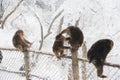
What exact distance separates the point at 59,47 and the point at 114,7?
51.6ft

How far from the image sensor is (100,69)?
123 inches

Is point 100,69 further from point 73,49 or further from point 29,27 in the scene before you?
point 29,27

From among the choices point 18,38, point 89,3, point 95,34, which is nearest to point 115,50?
point 95,34

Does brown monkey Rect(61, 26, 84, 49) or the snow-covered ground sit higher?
the snow-covered ground

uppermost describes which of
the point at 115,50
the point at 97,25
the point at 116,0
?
the point at 116,0

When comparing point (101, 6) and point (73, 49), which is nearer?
point (73, 49)

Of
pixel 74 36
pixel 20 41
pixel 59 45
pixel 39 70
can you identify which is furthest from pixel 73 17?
pixel 74 36

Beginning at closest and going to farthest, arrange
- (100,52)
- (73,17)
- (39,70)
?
(100,52) → (39,70) → (73,17)

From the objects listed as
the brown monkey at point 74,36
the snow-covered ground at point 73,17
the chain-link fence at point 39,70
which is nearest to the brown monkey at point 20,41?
the chain-link fence at point 39,70

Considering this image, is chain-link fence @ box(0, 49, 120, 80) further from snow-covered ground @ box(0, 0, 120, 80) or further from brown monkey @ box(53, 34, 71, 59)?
snow-covered ground @ box(0, 0, 120, 80)

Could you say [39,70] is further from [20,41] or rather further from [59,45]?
[59,45]

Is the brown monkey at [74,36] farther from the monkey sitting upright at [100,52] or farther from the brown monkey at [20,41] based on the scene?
the brown monkey at [20,41]

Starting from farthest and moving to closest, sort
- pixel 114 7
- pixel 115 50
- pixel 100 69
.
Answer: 1. pixel 114 7
2. pixel 115 50
3. pixel 100 69

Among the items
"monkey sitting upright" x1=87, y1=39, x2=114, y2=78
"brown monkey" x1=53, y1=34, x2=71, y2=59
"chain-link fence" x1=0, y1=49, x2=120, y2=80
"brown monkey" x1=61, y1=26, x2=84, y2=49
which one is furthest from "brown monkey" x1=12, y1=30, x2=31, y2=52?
"monkey sitting upright" x1=87, y1=39, x2=114, y2=78
